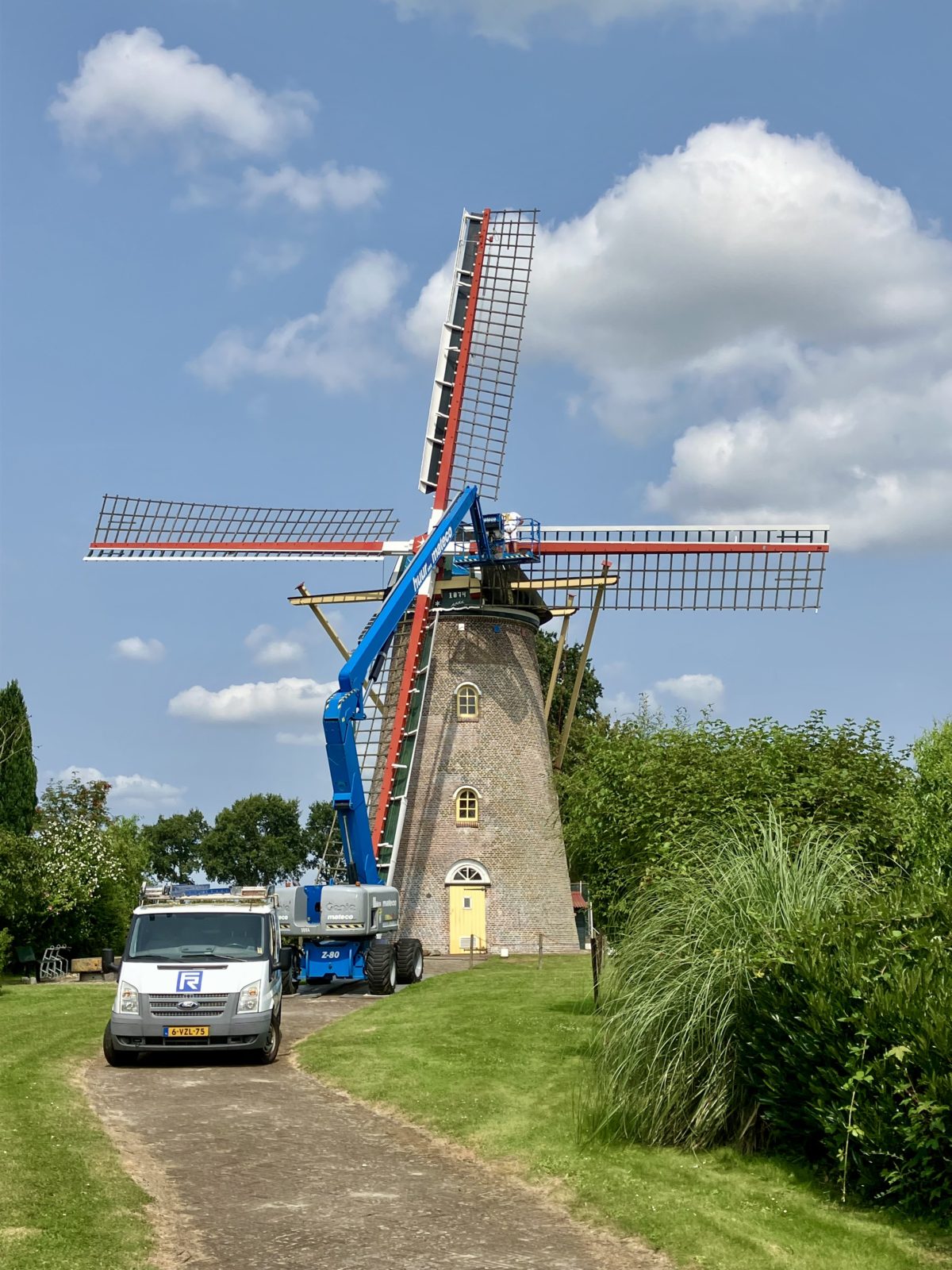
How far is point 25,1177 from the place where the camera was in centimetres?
1141

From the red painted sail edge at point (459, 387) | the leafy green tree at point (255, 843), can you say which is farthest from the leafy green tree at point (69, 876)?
the leafy green tree at point (255, 843)

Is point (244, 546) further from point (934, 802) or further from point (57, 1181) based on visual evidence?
point (57, 1181)

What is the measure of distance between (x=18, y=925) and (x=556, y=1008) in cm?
2203

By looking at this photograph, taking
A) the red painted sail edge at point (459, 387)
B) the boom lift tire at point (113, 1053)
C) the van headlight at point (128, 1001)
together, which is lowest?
the boom lift tire at point (113, 1053)

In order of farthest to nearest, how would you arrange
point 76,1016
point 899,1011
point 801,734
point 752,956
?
1. point 76,1016
2. point 801,734
3. point 752,956
4. point 899,1011

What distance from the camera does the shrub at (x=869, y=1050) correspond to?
10.2 meters

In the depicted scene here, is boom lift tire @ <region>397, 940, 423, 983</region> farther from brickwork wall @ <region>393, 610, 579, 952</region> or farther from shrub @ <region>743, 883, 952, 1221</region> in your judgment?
shrub @ <region>743, 883, 952, 1221</region>

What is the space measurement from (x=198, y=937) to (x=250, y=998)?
52.5 inches

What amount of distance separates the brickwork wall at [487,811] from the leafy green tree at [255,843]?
2652 inches

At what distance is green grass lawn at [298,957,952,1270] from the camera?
10031 millimetres

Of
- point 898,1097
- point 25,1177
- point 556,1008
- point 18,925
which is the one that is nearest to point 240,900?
point 556,1008

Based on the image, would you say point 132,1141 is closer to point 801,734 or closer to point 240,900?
point 240,900

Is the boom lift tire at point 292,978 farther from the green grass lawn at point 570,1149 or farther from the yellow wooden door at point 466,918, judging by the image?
the yellow wooden door at point 466,918

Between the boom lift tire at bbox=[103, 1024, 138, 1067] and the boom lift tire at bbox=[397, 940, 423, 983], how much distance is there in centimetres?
1231
